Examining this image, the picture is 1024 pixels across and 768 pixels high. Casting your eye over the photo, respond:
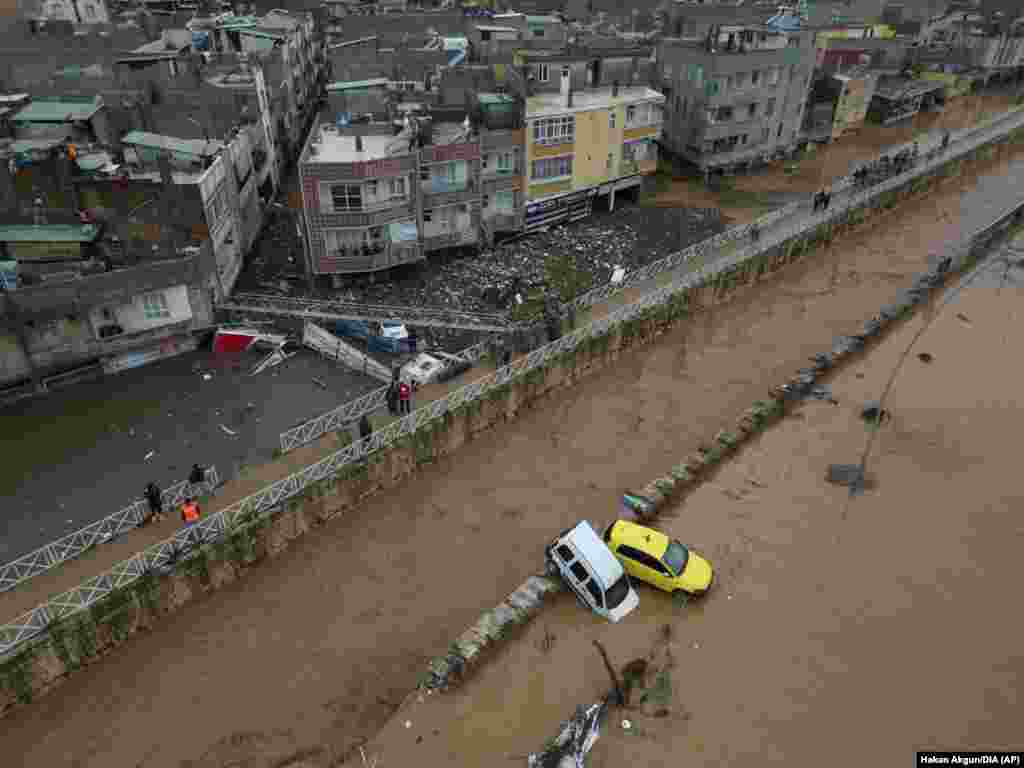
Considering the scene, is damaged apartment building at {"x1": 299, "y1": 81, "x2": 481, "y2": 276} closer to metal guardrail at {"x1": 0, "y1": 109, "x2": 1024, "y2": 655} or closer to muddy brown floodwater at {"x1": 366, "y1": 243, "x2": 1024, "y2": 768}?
metal guardrail at {"x1": 0, "y1": 109, "x2": 1024, "y2": 655}

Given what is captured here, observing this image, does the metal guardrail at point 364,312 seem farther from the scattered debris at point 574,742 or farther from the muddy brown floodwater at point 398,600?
the scattered debris at point 574,742

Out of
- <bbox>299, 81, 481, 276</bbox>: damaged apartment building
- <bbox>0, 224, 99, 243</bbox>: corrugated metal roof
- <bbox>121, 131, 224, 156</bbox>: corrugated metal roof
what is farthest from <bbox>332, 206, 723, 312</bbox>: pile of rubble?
<bbox>0, 224, 99, 243</bbox>: corrugated metal roof

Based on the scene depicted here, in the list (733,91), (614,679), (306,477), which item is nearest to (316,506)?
(306,477)

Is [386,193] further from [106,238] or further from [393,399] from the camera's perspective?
[393,399]

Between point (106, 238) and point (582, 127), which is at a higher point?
point (582, 127)

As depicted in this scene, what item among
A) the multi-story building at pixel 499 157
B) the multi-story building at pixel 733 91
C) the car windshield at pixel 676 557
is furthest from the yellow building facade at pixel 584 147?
the car windshield at pixel 676 557

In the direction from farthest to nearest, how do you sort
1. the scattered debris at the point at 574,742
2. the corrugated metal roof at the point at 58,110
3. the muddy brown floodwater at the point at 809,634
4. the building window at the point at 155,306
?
the corrugated metal roof at the point at 58,110 < the building window at the point at 155,306 < the muddy brown floodwater at the point at 809,634 < the scattered debris at the point at 574,742
